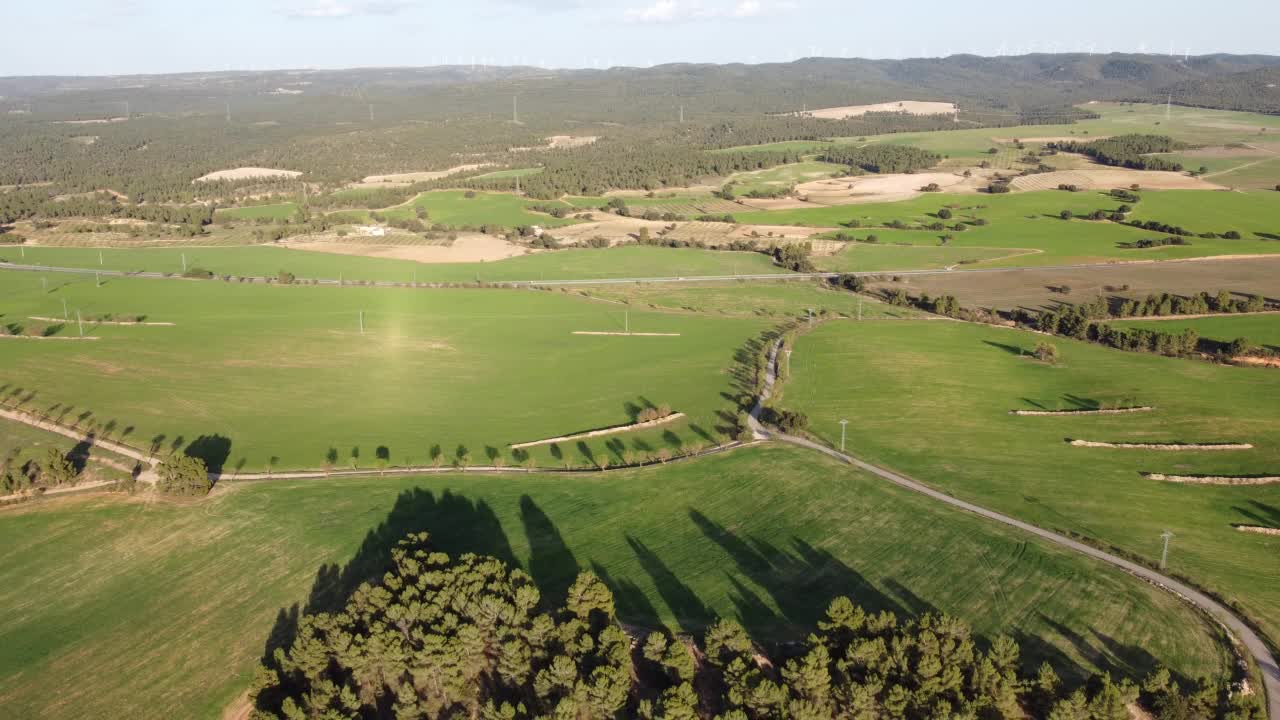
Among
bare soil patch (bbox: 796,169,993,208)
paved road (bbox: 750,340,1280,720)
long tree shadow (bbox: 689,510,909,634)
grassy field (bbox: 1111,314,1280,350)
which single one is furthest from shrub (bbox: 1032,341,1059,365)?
bare soil patch (bbox: 796,169,993,208)

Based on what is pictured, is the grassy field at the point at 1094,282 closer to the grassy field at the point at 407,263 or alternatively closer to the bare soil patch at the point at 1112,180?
the grassy field at the point at 407,263

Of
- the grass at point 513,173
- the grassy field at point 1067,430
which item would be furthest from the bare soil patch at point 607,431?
the grass at point 513,173

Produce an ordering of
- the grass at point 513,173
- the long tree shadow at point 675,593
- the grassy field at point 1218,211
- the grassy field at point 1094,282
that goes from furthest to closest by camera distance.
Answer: the grass at point 513,173, the grassy field at point 1218,211, the grassy field at point 1094,282, the long tree shadow at point 675,593

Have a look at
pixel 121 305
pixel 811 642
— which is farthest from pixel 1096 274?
pixel 121 305

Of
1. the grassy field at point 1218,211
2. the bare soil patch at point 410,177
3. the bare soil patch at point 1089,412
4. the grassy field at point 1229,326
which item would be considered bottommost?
the bare soil patch at point 1089,412

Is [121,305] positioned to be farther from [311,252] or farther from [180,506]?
[180,506]
